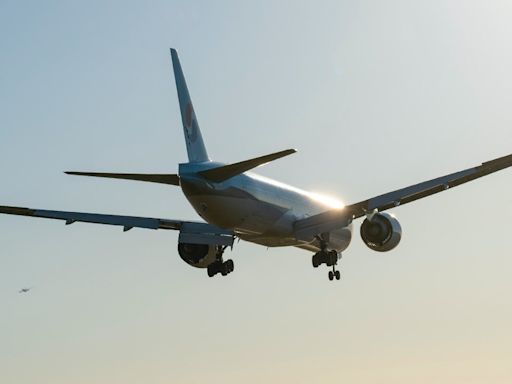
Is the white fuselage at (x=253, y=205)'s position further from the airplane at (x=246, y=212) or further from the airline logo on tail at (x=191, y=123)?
the airline logo on tail at (x=191, y=123)

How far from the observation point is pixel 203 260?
48.0 metres

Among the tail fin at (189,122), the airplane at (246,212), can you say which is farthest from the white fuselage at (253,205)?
the tail fin at (189,122)

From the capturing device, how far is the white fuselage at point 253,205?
3947 centimetres

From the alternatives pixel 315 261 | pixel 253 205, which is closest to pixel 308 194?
pixel 315 261

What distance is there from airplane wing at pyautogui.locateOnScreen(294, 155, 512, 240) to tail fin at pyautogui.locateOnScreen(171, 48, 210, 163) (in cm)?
641

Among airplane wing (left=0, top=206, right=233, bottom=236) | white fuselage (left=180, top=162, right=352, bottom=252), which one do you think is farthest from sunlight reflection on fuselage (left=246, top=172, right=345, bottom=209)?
airplane wing (left=0, top=206, right=233, bottom=236)

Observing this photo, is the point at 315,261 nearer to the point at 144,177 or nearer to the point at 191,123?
the point at 191,123

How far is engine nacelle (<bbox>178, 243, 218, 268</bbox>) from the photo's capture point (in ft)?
157

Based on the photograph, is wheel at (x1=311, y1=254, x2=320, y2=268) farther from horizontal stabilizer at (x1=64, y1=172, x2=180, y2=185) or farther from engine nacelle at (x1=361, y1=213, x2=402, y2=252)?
horizontal stabilizer at (x1=64, y1=172, x2=180, y2=185)

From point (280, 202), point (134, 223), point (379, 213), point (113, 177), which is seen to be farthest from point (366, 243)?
point (113, 177)

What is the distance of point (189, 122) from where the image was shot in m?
43.6

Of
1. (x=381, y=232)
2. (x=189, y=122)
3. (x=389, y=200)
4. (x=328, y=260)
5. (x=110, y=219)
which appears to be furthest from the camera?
(x=328, y=260)

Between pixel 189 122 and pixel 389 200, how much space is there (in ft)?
32.1

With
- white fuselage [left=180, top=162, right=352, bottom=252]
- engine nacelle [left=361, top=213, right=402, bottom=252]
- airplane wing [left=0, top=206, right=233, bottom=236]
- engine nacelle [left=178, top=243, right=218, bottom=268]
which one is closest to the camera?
white fuselage [left=180, top=162, right=352, bottom=252]
